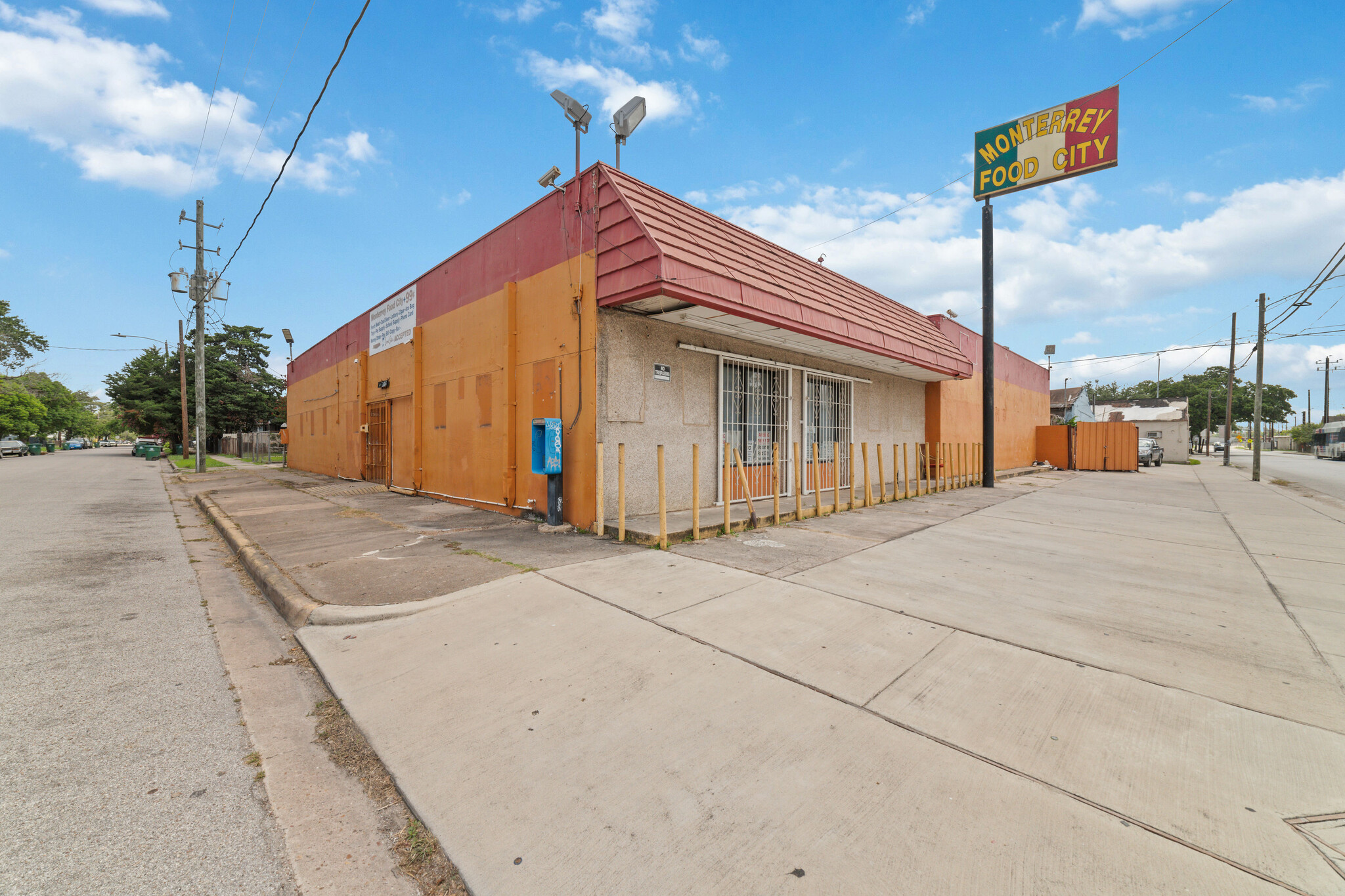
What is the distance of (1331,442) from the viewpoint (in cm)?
4416

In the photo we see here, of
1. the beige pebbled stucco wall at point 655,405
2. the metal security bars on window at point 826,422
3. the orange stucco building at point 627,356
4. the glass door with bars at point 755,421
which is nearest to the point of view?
the orange stucco building at point 627,356

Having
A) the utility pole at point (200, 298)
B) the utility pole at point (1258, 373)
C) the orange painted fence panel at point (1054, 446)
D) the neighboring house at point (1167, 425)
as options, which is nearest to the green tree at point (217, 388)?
the utility pole at point (200, 298)

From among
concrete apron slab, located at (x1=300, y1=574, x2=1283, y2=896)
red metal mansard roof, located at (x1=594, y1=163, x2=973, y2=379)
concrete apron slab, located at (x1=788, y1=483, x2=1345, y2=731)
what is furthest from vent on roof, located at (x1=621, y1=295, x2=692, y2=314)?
concrete apron slab, located at (x1=300, y1=574, x2=1283, y2=896)

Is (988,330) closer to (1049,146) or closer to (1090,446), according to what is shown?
(1049,146)

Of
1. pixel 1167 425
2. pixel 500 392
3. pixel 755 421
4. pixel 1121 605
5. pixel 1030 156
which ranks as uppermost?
pixel 1030 156

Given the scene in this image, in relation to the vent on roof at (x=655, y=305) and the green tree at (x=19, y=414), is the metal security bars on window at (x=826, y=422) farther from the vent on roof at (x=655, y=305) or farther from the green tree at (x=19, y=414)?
the green tree at (x=19, y=414)

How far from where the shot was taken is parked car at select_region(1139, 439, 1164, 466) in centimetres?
2702

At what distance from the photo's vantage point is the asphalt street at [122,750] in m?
1.88

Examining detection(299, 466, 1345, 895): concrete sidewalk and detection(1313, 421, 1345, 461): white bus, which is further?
detection(1313, 421, 1345, 461): white bus

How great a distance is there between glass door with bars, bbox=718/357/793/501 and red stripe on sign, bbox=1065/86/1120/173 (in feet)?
27.8

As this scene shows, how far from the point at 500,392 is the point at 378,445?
720cm

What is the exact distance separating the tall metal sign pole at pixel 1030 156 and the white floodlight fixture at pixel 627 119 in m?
9.88

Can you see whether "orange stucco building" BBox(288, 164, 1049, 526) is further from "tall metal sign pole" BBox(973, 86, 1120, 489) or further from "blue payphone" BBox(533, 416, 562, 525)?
"tall metal sign pole" BBox(973, 86, 1120, 489)

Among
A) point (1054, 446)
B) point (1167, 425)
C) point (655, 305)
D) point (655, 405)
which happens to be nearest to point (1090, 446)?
point (1054, 446)
